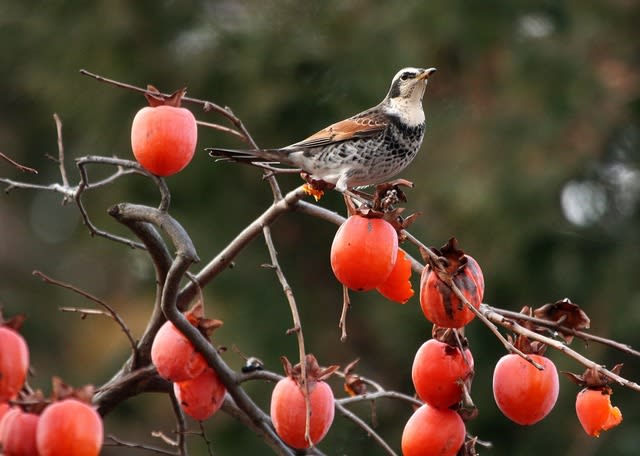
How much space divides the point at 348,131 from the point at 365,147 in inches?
3.3

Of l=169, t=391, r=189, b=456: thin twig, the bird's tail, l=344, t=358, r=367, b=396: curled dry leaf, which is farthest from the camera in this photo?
the bird's tail

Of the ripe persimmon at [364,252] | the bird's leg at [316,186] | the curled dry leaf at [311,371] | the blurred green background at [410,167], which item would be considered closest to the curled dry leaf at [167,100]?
the bird's leg at [316,186]

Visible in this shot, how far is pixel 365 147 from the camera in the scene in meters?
3.32

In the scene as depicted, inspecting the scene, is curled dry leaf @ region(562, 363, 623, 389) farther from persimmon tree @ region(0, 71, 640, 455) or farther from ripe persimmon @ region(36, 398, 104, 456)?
ripe persimmon @ region(36, 398, 104, 456)

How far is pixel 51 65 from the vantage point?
7.40 m

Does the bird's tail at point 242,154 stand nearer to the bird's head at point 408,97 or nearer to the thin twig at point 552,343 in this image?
the thin twig at point 552,343

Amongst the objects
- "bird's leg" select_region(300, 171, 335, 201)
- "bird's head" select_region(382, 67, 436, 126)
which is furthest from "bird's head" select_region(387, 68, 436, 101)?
"bird's leg" select_region(300, 171, 335, 201)

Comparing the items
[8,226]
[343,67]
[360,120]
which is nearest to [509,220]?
[343,67]

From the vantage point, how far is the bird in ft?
10.6

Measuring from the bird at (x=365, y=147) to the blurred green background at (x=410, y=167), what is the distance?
Result: 240cm

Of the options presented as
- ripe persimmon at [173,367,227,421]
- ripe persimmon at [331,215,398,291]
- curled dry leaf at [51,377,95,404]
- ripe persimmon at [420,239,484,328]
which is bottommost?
ripe persimmon at [173,367,227,421]

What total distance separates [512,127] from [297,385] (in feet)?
18.2

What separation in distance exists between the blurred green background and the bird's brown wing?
2.47m

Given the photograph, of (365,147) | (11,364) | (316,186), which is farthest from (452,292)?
(365,147)
